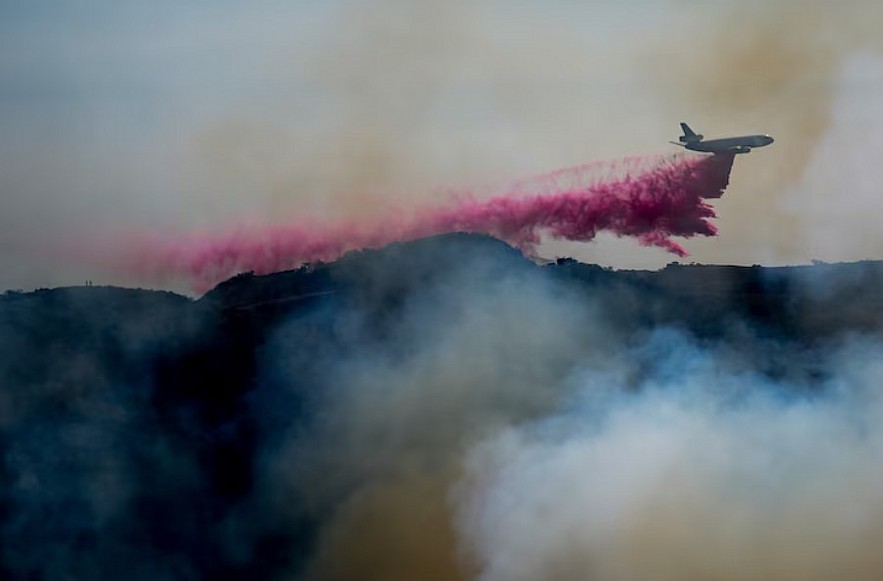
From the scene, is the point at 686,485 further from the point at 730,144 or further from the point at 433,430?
the point at 730,144

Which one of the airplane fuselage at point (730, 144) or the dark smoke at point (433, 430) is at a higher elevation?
the airplane fuselage at point (730, 144)

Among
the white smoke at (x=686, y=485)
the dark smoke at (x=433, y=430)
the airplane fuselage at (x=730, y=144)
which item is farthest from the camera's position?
the airplane fuselage at (x=730, y=144)

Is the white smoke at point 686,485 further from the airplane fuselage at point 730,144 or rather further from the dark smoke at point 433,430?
the airplane fuselage at point 730,144

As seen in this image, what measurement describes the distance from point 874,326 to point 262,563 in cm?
2758

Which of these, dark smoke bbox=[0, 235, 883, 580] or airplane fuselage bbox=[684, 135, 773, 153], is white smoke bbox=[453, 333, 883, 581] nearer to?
dark smoke bbox=[0, 235, 883, 580]

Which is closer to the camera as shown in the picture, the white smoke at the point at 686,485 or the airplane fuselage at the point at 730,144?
the white smoke at the point at 686,485

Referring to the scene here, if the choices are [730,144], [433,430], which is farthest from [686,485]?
[730,144]

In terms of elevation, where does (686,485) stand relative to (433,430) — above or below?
below

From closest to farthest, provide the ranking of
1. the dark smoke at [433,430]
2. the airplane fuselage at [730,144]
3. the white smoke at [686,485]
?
the white smoke at [686,485], the dark smoke at [433,430], the airplane fuselage at [730,144]

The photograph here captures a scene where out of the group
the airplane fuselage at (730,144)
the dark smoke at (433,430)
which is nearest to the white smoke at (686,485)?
the dark smoke at (433,430)

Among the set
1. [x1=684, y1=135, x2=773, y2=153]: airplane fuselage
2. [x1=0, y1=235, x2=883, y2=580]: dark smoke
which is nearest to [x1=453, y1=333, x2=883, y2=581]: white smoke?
[x1=0, y1=235, x2=883, y2=580]: dark smoke

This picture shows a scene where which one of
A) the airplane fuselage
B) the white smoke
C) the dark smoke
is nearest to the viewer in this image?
the white smoke

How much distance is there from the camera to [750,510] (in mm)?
49219

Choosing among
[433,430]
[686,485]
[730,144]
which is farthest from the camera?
[730,144]
